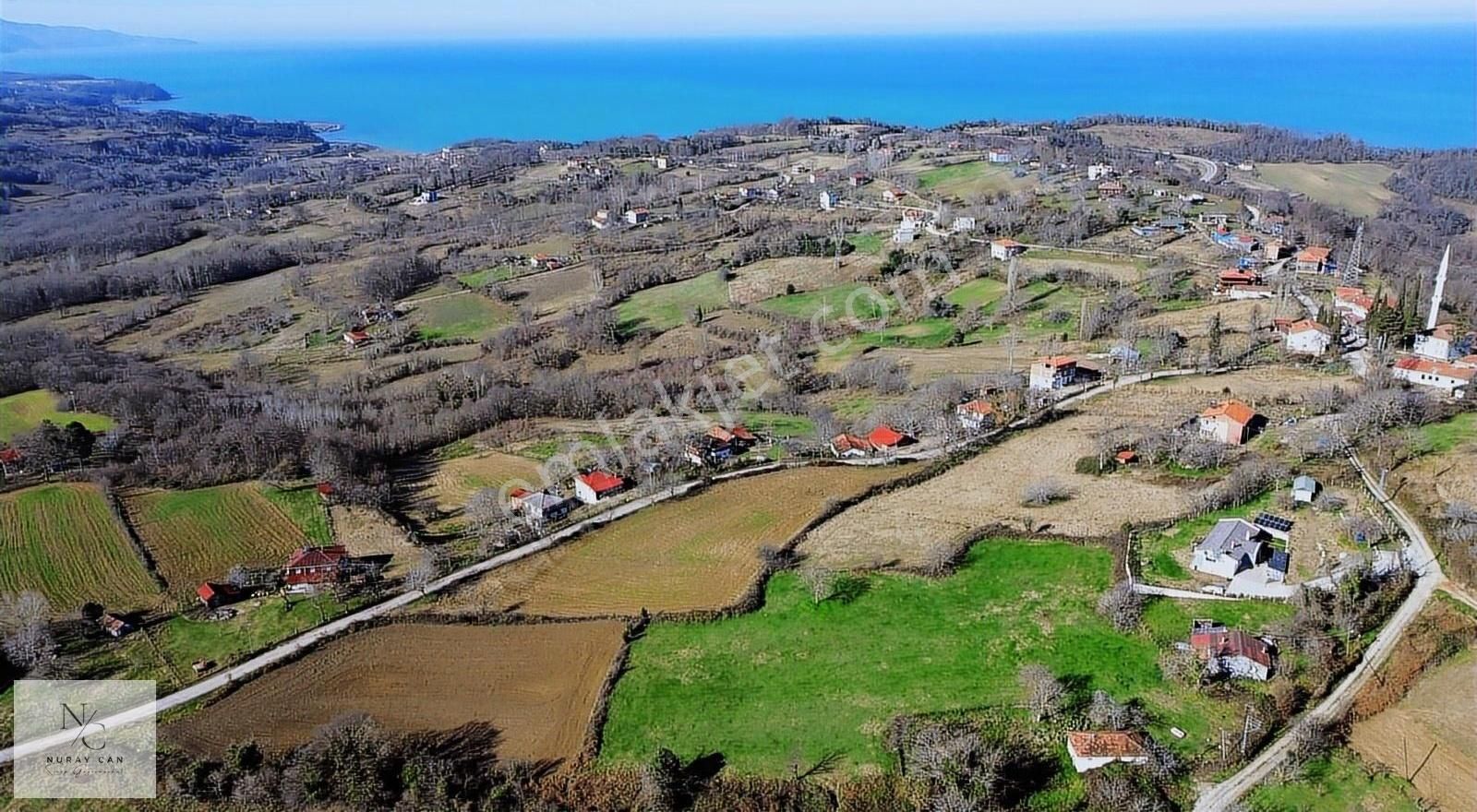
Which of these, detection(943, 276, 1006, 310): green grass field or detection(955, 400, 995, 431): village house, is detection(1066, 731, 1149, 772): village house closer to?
detection(955, 400, 995, 431): village house

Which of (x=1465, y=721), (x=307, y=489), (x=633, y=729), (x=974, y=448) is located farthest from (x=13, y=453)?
(x=1465, y=721)

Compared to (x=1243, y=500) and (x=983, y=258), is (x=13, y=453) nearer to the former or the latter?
(x=1243, y=500)

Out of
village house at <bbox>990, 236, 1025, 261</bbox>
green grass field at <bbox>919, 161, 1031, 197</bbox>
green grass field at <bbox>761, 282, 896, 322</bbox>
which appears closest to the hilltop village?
green grass field at <bbox>761, 282, 896, 322</bbox>

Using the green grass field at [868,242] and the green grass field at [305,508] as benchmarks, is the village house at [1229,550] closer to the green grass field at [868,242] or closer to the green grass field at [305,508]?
the green grass field at [305,508]

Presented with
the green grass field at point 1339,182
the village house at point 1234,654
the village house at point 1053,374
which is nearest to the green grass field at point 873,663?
the village house at point 1234,654

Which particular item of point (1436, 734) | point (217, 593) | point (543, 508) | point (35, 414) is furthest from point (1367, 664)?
point (35, 414)

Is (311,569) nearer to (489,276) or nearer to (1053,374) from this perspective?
(1053,374)
